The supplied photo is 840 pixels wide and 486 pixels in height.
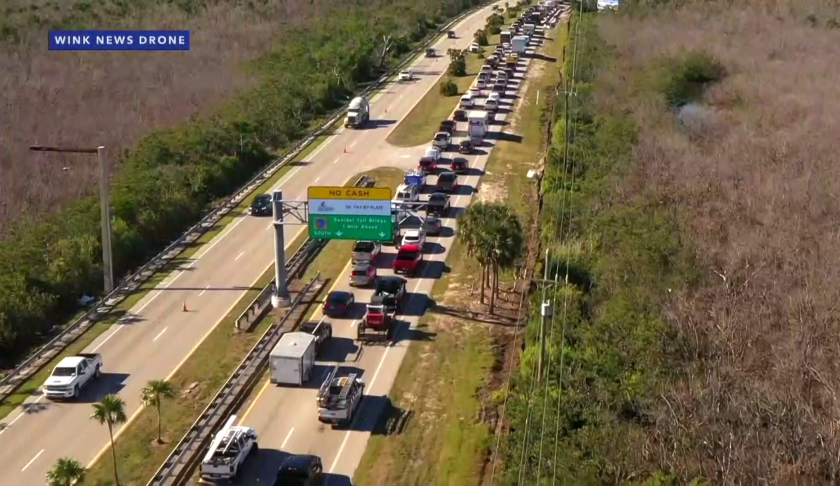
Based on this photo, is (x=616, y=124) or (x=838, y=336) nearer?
(x=838, y=336)

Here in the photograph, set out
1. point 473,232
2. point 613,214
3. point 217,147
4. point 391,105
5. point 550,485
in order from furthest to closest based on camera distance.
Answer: point 391,105 < point 217,147 < point 613,214 < point 473,232 < point 550,485

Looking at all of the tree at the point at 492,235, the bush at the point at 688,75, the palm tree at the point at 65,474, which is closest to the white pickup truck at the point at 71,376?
the palm tree at the point at 65,474

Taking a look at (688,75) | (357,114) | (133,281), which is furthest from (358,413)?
(688,75)

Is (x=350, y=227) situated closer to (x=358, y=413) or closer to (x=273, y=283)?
(x=273, y=283)

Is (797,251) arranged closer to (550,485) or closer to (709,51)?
(550,485)

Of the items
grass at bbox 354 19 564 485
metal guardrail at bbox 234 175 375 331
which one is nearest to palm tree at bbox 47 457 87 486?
grass at bbox 354 19 564 485

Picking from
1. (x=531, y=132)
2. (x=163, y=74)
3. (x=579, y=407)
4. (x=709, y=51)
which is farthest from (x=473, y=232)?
(x=709, y=51)

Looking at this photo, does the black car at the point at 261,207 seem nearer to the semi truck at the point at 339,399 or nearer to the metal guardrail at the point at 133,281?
the metal guardrail at the point at 133,281
